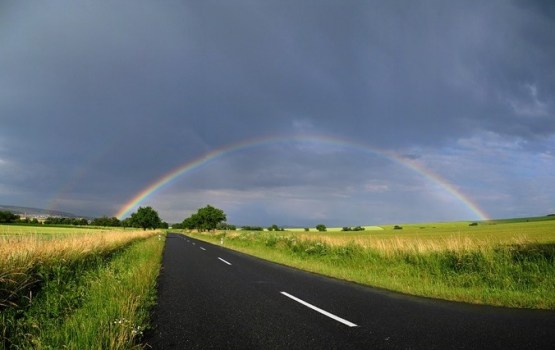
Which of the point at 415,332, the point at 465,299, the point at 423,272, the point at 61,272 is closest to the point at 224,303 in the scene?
the point at 415,332

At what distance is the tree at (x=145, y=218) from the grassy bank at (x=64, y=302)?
391ft

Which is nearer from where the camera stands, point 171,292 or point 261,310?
point 261,310

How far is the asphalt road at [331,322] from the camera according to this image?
4.98 m

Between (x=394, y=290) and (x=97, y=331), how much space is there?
25.0 feet

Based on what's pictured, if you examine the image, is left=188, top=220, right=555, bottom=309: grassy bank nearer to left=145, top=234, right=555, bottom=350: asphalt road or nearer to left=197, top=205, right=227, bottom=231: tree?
left=145, top=234, right=555, bottom=350: asphalt road

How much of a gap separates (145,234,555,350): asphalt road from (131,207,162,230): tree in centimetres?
12225

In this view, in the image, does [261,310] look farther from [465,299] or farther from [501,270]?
[501,270]

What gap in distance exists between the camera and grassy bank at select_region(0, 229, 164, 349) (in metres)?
4.96

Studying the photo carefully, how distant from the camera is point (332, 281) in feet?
38.0

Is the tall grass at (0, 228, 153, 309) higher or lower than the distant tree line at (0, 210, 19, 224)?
lower

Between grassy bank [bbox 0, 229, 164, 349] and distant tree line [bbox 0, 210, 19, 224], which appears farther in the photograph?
distant tree line [bbox 0, 210, 19, 224]

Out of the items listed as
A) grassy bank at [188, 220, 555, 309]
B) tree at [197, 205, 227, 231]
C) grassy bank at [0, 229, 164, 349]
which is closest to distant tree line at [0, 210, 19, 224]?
tree at [197, 205, 227, 231]

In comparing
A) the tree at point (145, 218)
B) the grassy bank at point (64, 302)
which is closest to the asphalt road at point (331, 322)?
the grassy bank at point (64, 302)

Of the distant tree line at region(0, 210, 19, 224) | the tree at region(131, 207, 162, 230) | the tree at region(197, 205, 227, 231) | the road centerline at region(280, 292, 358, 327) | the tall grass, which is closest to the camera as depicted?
the road centerline at region(280, 292, 358, 327)
